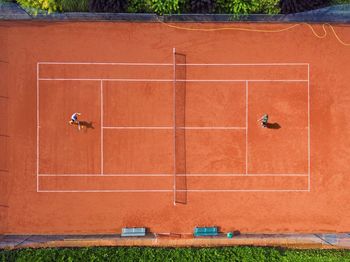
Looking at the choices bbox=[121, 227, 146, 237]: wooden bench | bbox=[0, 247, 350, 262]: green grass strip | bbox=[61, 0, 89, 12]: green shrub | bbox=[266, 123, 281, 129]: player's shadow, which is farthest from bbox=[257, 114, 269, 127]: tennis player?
bbox=[61, 0, 89, 12]: green shrub

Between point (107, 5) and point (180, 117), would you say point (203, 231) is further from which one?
point (107, 5)

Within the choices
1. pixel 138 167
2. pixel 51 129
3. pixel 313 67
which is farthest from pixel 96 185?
pixel 313 67

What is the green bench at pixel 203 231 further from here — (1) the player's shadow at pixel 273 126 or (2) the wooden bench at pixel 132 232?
(1) the player's shadow at pixel 273 126

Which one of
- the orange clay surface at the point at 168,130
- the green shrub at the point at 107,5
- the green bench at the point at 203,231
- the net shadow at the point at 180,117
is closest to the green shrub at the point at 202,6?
the orange clay surface at the point at 168,130

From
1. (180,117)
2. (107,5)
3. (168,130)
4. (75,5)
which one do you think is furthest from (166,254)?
(75,5)

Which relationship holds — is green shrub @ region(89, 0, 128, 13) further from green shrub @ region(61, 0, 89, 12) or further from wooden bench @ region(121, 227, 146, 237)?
wooden bench @ region(121, 227, 146, 237)

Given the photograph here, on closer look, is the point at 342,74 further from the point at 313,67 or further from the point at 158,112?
the point at 158,112
